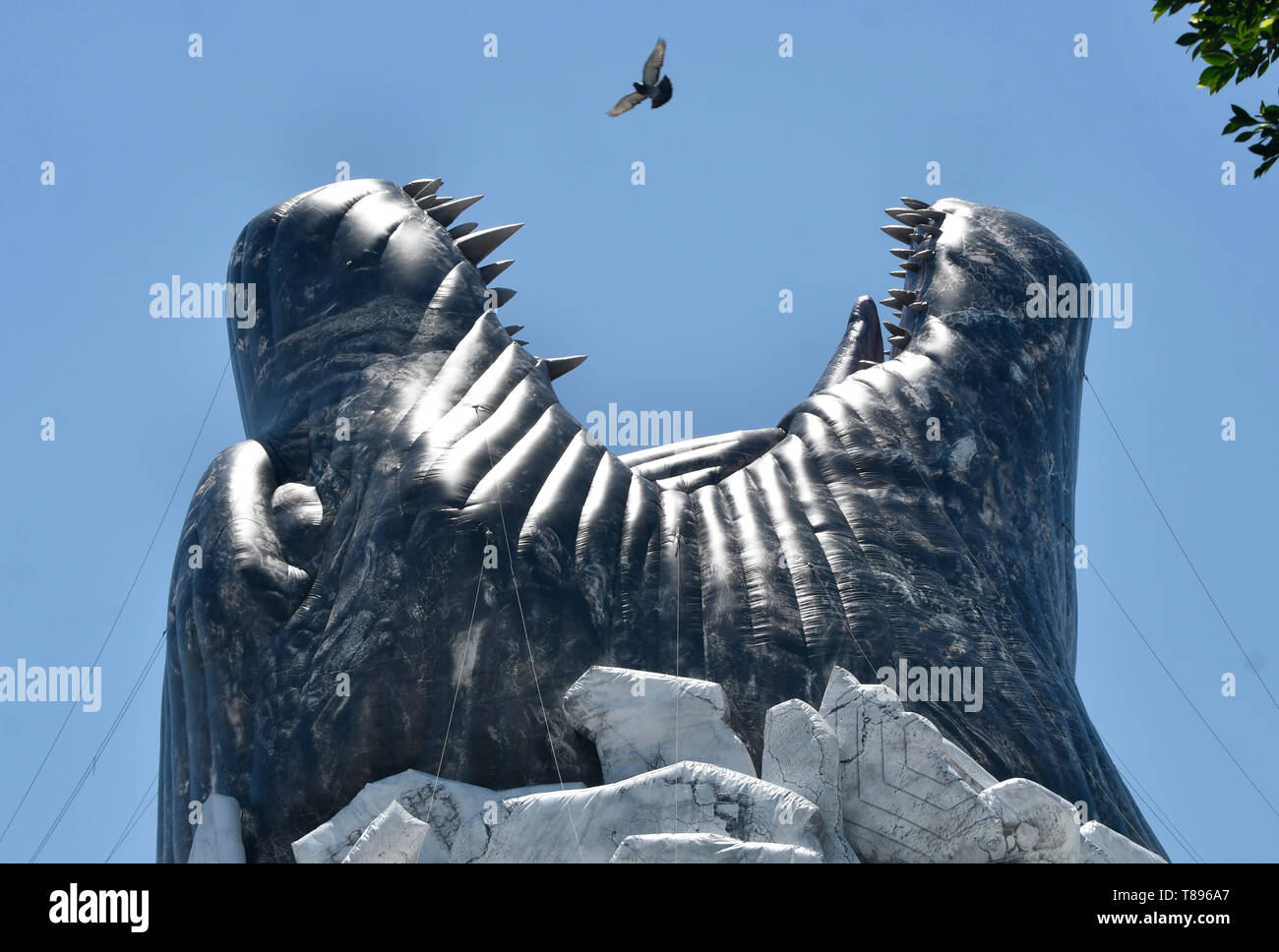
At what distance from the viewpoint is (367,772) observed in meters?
20.0

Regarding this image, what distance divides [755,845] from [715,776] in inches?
46.5

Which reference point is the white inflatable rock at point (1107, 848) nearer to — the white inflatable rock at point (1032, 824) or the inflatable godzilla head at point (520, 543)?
the white inflatable rock at point (1032, 824)

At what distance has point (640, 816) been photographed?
18031mm

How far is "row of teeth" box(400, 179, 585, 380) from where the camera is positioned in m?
25.3

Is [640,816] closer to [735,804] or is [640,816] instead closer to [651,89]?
[735,804]

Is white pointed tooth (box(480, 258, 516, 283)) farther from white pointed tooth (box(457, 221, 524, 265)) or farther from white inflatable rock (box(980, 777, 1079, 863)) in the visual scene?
white inflatable rock (box(980, 777, 1079, 863))

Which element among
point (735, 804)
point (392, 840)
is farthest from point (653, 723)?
point (392, 840)

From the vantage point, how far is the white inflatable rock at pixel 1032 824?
61.0 feet

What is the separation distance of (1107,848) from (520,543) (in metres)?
6.82

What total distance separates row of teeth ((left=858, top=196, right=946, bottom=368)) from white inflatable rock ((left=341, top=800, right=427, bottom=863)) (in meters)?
9.93

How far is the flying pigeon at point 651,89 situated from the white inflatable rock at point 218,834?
320 inches

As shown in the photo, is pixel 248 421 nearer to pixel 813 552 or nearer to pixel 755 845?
pixel 813 552
